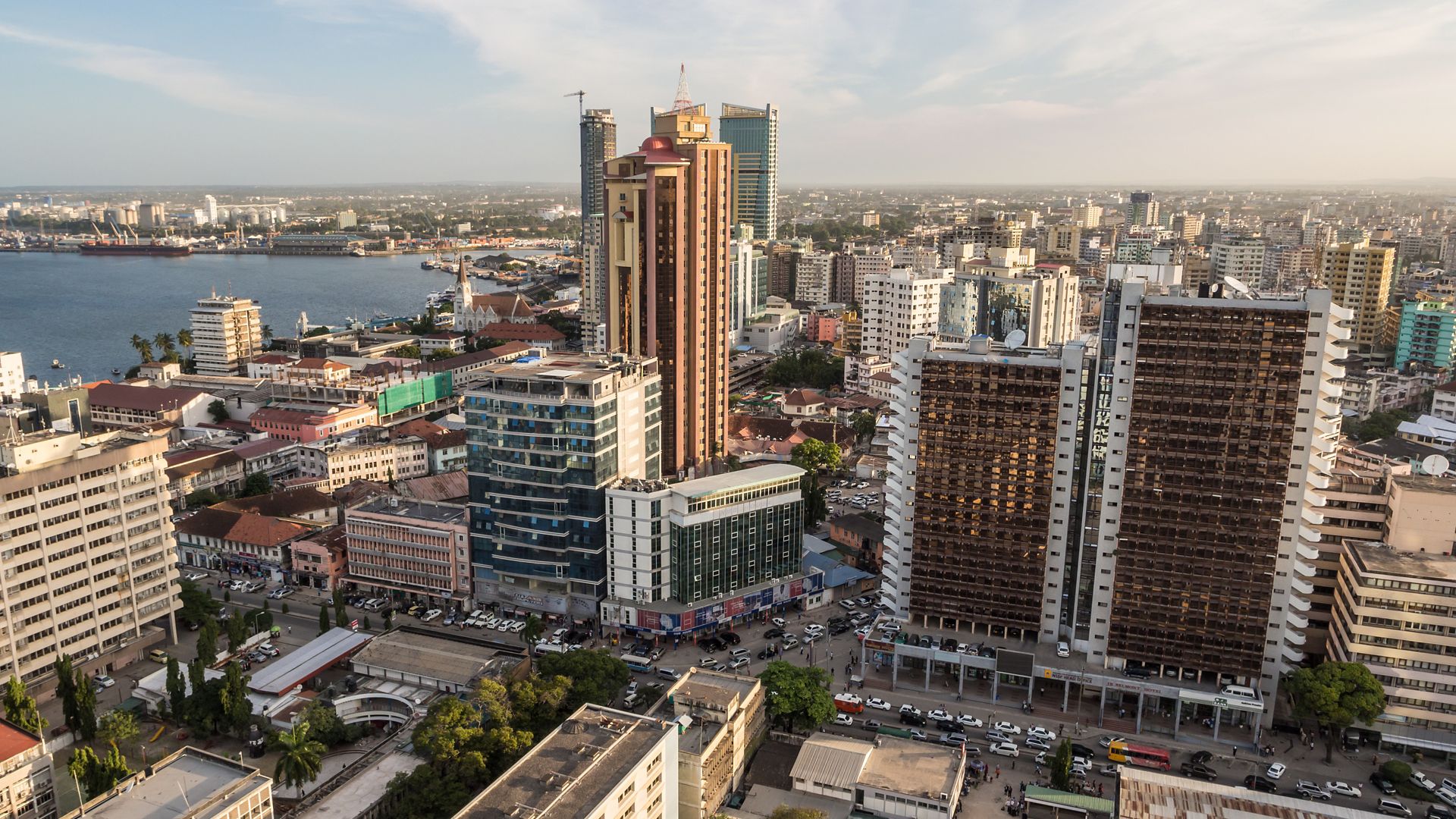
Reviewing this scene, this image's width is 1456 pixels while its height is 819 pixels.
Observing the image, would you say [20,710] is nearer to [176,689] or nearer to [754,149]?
[176,689]

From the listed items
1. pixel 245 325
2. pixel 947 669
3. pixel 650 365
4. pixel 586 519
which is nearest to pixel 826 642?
pixel 947 669

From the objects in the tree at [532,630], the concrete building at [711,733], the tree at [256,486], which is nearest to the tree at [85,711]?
the tree at [532,630]

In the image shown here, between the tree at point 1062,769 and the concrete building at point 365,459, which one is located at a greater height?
the concrete building at point 365,459

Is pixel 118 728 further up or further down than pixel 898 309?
further down

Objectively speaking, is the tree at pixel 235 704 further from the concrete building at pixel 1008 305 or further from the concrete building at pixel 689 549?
the concrete building at pixel 1008 305

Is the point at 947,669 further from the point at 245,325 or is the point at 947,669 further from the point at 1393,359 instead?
the point at 245,325

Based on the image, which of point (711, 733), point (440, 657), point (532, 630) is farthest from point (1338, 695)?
point (440, 657)

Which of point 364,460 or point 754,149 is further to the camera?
point 754,149

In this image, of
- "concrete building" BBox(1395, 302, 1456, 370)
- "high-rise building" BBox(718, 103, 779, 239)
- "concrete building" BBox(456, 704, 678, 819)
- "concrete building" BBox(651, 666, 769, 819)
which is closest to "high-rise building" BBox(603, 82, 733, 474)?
"concrete building" BBox(651, 666, 769, 819)
